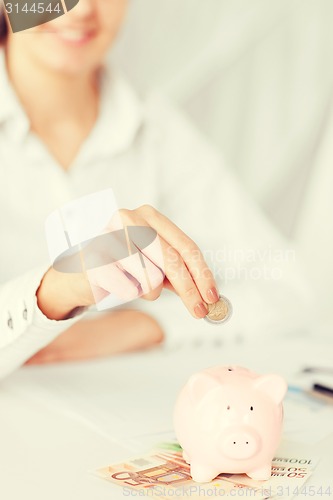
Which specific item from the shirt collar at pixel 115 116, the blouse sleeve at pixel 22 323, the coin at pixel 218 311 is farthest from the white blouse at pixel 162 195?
the coin at pixel 218 311

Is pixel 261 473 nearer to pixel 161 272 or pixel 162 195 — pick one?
pixel 161 272

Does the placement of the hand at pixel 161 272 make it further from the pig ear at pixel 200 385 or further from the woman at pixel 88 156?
the woman at pixel 88 156

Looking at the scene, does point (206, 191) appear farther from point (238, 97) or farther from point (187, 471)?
point (187, 471)

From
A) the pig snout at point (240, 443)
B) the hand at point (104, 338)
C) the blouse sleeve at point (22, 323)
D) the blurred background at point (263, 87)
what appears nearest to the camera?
the pig snout at point (240, 443)

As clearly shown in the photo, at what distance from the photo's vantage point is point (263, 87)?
1.23 metres

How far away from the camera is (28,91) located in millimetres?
982

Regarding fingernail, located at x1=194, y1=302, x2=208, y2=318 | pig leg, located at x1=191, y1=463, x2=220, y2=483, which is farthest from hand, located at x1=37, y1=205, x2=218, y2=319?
pig leg, located at x1=191, y1=463, x2=220, y2=483

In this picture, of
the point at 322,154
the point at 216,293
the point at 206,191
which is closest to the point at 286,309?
the point at 206,191

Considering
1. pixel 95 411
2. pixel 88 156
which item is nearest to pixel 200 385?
pixel 95 411

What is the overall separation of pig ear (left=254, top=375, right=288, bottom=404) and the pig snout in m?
0.03

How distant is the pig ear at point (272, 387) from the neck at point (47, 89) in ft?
1.99

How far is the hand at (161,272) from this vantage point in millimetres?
545

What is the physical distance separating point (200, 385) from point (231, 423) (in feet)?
0.11

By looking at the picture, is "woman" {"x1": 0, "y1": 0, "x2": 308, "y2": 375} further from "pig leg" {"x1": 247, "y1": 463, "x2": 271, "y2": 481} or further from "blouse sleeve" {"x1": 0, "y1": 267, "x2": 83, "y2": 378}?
"pig leg" {"x1": 247, "y1": 463, "x2": 271, "y2": 481}
